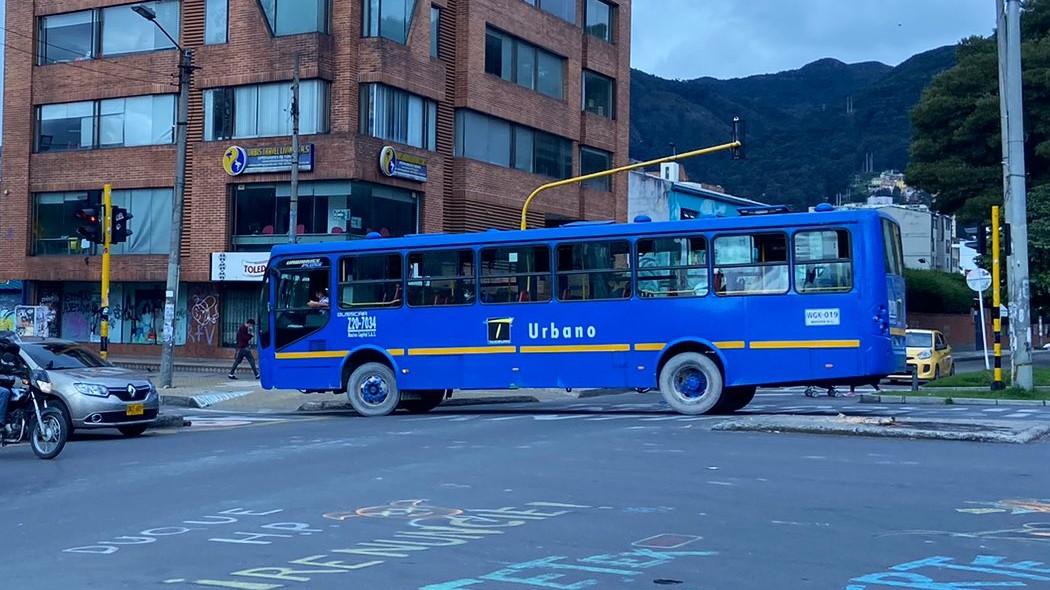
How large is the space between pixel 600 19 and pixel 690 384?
33682 millimetres

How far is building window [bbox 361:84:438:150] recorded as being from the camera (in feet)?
127

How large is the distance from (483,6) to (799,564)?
3753 cm

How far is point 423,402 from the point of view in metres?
24.3

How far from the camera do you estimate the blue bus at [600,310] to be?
763 inches

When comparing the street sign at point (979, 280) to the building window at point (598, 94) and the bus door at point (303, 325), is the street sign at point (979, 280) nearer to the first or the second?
the bus door at point (303, 325)

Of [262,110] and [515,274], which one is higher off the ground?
[262,110]

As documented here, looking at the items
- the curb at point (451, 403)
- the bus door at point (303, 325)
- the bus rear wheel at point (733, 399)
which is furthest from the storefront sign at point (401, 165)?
the bus rear wheel at point (733, 399)

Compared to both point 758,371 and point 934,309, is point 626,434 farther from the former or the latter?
point 934,309

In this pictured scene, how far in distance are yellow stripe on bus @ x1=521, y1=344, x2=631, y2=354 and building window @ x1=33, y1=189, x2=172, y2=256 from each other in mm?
24052

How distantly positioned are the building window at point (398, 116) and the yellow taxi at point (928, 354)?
54.5 feet

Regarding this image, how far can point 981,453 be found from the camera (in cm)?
1444

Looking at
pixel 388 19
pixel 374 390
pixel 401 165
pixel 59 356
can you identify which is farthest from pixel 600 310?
pixel 388 19

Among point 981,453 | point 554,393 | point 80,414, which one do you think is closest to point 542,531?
point 981,453

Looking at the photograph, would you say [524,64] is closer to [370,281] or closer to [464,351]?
[370,281]
